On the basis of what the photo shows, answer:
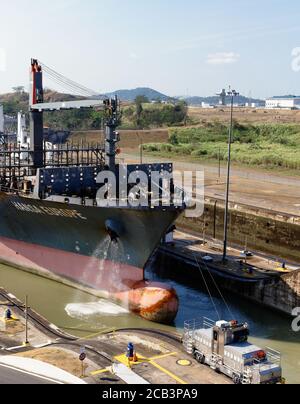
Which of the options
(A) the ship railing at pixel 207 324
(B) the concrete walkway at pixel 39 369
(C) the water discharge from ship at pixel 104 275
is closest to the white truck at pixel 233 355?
(A) the ship railing at pixel 207 324

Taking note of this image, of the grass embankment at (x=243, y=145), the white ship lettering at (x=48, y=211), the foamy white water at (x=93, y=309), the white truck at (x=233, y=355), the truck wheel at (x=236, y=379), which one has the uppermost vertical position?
the grass embankment at (x=243, y=145)

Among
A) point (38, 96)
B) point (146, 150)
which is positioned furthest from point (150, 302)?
point (146, 150)

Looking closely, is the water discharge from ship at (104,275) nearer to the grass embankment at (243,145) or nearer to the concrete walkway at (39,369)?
the concrete walkway at (39,369)

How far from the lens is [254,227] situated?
1508 inches

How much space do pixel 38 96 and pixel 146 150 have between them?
167 ft

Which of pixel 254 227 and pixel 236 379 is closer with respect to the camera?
pixel 236 379

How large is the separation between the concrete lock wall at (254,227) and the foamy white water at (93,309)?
13029mm

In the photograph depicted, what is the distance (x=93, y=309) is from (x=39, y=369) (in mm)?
8455

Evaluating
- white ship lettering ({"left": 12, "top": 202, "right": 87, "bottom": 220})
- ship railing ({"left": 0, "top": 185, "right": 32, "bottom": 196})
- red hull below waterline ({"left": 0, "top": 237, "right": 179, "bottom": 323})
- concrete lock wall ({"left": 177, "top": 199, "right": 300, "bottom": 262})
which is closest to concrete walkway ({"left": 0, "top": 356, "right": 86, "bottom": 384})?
red hull below waterline ({"left": 0, "top": 237, "right": 179, "bottom": 323})

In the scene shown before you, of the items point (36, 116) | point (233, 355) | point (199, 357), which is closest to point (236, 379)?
point (233, 355)

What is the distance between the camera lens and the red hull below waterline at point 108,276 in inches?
926

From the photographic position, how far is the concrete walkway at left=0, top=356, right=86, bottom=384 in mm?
15588

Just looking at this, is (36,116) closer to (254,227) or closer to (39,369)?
(254,227)
